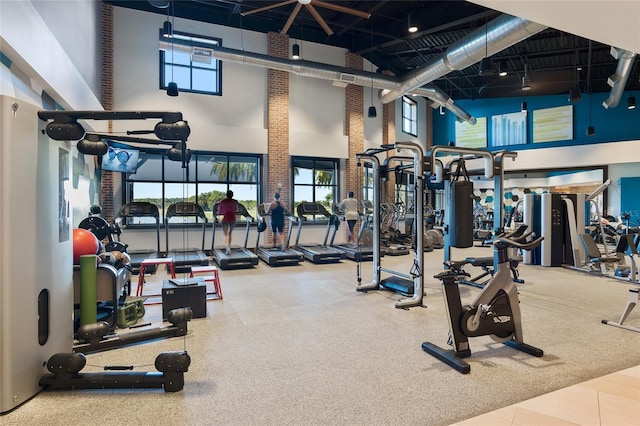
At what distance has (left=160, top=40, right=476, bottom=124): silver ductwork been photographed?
27.3 feet

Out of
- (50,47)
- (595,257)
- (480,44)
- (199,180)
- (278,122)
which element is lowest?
(595,257)

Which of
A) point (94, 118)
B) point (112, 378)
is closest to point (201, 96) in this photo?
point (94, 118)

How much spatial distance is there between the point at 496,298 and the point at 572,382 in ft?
2.71

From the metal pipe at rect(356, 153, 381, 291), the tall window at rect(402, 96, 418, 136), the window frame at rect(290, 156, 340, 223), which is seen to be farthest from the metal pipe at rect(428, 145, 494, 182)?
the tall window at rect(402, 96, 418, 136)

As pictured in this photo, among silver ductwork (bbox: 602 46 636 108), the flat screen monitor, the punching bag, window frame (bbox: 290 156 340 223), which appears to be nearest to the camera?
the punching bag

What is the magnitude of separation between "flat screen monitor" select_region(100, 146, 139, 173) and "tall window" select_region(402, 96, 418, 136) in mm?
10110

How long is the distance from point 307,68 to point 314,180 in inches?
143

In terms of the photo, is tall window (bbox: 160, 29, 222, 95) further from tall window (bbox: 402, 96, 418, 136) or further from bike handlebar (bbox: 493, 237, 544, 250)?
bike handlebar (bbox: 493, 237, 544, 250)

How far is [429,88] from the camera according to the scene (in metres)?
11.1

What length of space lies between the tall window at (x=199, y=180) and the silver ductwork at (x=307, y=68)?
2733 mm

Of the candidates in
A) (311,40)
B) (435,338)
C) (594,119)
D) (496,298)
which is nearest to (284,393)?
(435,338)

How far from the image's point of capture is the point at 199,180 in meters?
10.2

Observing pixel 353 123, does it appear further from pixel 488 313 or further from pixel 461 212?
pixel 488 313

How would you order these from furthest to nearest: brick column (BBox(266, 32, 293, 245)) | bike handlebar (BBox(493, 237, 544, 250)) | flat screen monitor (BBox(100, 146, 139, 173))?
brick column (BBox(266, 32, 293, 245)) < flat screen monitor (BBox(100, 146, 139, 173)) < bike handlebar (BBox(493, 237, 544, 250))
